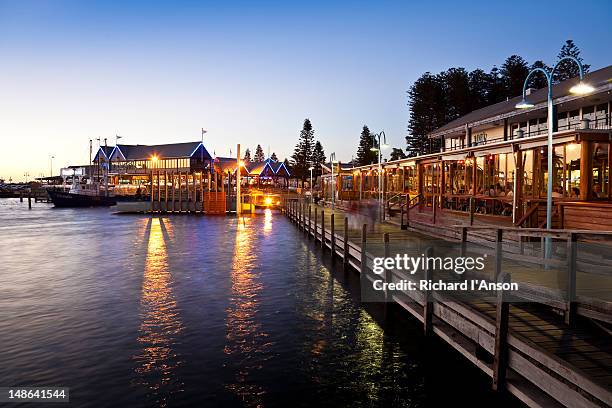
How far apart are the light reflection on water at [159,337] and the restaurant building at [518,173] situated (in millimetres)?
10031

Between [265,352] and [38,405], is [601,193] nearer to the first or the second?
[265,352]

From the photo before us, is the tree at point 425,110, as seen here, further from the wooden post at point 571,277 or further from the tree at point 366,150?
the wooden post at point 571,277

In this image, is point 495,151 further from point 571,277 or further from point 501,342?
point 501,342

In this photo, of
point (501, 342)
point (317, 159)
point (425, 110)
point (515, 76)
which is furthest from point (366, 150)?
point (501, 342)

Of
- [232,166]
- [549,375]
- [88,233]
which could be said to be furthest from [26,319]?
[232,166]

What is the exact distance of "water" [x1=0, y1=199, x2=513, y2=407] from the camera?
320 inches

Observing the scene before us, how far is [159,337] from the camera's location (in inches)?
432

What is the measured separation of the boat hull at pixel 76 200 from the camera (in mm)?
75375

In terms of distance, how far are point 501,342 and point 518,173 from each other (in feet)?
38.1

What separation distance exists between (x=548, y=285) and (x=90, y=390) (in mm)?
8540

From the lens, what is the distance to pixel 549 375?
6016 millimetres

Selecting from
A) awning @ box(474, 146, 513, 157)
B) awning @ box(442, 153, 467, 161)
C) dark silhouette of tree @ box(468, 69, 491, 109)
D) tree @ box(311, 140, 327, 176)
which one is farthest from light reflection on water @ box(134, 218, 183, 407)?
tree @ box(311, 140, 327, 176)

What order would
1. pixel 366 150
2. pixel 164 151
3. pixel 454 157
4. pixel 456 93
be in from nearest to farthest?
pixel 454 157 → pixel 456 93 → pixel 164 151 → pixel 366 150

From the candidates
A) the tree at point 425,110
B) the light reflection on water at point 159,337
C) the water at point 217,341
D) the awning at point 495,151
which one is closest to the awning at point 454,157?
the awning at point 495,151
